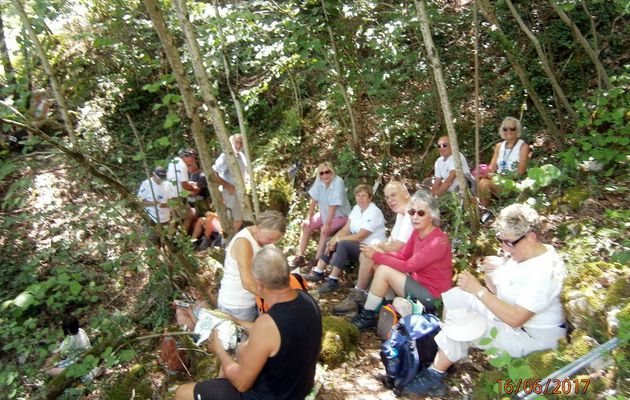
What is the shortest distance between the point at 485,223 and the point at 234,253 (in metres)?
2.91

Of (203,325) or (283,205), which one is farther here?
(283,205)

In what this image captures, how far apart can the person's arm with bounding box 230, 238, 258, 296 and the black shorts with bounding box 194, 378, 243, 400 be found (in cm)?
83

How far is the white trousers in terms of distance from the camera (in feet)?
9.82

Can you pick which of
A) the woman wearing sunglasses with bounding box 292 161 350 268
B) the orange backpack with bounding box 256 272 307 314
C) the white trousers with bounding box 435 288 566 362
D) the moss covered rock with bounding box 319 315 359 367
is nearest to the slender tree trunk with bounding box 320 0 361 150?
the woman wearing sunglasses with bounding box 292 161 350 268

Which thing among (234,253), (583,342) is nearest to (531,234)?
(583,342)

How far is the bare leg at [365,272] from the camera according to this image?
459 cm

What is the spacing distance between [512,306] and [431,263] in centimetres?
99

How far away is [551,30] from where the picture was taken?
704cm

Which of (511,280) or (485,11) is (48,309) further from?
(485,11)

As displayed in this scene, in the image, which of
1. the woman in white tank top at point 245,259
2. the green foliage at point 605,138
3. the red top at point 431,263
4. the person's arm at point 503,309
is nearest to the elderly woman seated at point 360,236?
the red top at point 431,263

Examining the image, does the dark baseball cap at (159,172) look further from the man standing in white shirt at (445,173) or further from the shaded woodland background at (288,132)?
the man standing in white shirt at (445,173)

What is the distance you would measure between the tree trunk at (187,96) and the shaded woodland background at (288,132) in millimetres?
41

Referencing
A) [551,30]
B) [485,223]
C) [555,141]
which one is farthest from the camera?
[551,30]

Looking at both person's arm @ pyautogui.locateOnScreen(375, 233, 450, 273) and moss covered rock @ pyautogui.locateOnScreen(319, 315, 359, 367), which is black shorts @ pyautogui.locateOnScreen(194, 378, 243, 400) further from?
person's arm @ pyautogui.locateOnScreen(375, 233, 450, 273)
